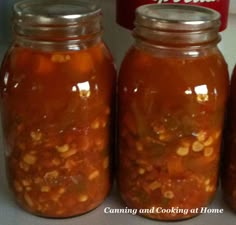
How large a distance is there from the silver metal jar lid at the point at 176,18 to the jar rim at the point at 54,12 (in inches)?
2.2

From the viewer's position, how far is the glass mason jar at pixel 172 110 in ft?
1.71

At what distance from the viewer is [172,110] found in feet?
1.73

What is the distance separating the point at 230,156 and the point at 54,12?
262 mm

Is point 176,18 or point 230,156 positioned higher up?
point 176,18

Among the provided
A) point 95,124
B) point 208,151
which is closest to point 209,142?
point 208,151

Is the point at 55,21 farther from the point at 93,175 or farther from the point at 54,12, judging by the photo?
the point at 93,175

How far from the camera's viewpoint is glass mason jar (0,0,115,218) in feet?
1.72

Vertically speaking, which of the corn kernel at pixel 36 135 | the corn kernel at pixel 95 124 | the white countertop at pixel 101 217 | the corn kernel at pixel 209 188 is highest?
the corn kernel at pixel 95 124

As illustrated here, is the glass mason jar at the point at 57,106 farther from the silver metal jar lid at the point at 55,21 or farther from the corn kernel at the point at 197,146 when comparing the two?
the corn kernel at the point at 197,146

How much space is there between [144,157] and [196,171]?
→ 0.06 m

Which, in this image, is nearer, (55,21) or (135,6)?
(55,21)

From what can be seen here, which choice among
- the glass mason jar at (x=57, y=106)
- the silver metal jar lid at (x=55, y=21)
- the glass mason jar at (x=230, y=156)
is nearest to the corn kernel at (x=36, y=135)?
the glass mason jar at (x=57, y=106)

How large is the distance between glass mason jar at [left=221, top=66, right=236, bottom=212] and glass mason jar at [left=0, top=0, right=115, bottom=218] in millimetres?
138

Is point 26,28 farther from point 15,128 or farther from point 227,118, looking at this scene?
point 227,118
